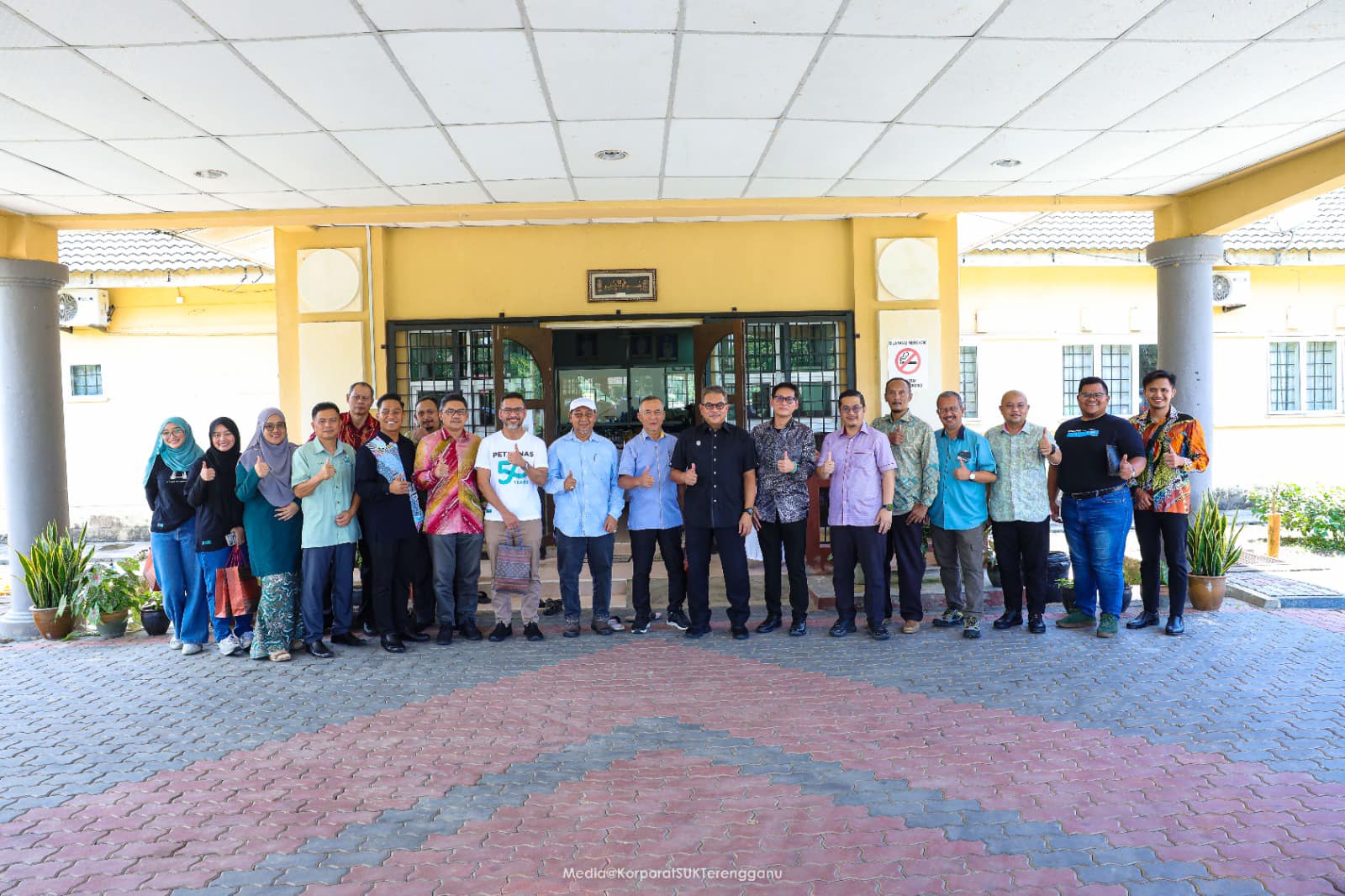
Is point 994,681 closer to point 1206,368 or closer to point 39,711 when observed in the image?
point 1206,368

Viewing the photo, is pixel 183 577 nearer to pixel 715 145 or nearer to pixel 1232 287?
pixel 715 145

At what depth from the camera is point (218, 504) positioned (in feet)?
18.0

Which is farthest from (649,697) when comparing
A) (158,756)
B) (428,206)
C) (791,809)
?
(428,206)

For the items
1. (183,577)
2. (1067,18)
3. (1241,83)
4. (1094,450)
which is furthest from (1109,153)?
(183,577)

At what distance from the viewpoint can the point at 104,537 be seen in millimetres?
12086

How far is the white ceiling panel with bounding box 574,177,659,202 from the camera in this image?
6.81 m

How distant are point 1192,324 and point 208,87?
762cm

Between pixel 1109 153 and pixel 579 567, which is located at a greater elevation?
pixel 1109 153

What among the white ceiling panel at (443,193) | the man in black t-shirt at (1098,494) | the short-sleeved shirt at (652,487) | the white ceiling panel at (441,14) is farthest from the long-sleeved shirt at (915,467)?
the white ceiling panel at (443,193)

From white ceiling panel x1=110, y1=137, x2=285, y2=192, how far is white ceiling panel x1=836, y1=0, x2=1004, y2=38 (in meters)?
4.14

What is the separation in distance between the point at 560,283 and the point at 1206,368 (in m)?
6.02

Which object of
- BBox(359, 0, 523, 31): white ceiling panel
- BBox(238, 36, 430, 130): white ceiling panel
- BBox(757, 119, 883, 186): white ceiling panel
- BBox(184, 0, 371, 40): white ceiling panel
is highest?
BBox(757, 119, 883, 186): white ceiling panel

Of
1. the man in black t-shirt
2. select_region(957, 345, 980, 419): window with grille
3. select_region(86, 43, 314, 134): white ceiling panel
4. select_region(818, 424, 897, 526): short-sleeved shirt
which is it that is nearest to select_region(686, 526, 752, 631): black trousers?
select_region(818, 424, 897, 526): short-sleeved shirt

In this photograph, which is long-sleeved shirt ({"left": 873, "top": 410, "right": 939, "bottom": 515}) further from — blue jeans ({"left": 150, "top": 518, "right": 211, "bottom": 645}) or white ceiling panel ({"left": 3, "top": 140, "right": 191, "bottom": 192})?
white ceiling panel ({"left": 3, "top": 140, "right": 191, "bottom": 192})
